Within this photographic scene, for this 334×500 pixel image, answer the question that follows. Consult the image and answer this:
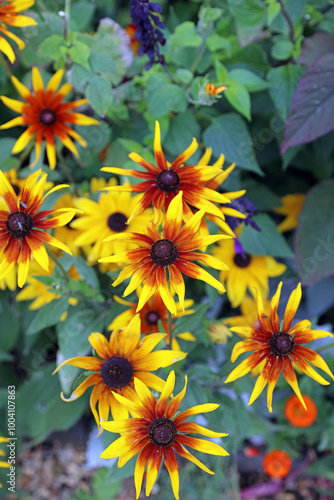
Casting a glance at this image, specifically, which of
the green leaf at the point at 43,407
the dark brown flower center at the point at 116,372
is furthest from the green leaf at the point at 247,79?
the green leaf at the point at 43,407

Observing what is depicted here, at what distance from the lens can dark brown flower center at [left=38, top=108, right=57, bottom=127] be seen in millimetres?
961

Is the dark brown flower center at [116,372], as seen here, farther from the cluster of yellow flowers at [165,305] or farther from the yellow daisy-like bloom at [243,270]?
the yellow daisy-like bloom at [243,270]

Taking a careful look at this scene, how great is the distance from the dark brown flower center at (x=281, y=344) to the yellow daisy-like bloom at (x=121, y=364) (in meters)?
0.13

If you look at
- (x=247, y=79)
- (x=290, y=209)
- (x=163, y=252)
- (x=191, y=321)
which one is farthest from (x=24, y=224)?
(x=290, y=209)

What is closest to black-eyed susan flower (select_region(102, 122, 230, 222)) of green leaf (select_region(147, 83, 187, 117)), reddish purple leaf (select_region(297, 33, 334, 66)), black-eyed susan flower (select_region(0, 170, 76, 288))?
black-eyed susan flower (select_region(0, 170, 76, 288))

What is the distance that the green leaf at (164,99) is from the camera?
0.94m

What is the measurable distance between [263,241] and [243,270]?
0.11 m

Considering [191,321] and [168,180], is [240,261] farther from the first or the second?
[168,180]

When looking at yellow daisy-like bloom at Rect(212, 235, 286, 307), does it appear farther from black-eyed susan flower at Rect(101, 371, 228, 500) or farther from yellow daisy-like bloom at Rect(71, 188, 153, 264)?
black-eyed susan flower at Rect(101, 371, 228, 500)

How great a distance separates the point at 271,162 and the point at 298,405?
70 cm

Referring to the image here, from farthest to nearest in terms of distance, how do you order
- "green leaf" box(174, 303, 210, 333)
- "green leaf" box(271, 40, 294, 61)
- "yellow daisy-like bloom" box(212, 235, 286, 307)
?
1. "yellow daisy-like bloom" box(212, 235, 286, 307)
2. "green leaf" box(271, 40, 294, 61)
3. "green leaf" box(174, 303, 210, 333)

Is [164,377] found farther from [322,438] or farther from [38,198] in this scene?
[322,438]

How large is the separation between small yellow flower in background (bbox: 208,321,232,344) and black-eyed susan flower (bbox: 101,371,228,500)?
0.24m

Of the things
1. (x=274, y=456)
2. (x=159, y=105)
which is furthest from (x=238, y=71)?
(x=274, y=456)
